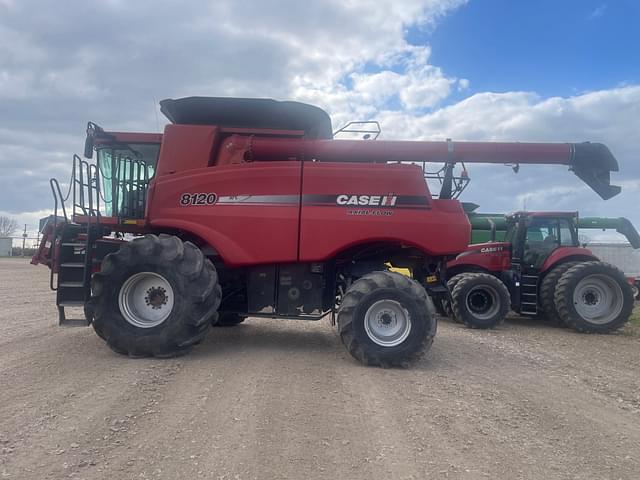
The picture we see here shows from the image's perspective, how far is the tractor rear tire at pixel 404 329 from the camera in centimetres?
635

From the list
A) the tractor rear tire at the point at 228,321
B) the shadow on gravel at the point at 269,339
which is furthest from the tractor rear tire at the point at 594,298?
the tractor rear tire at the point at 228,321

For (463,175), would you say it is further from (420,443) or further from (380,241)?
(420,443)

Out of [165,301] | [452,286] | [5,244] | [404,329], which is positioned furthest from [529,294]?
[5,244]

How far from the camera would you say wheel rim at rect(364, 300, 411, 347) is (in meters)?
6.47

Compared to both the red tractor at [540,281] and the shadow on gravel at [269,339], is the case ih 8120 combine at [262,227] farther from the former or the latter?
the red tractor at [540,281]

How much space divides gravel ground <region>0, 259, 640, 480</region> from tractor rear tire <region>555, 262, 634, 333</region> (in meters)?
3.24

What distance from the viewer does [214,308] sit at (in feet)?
21.5

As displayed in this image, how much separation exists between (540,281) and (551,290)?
56cm

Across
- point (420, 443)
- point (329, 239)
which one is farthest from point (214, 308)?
point (420, 443)

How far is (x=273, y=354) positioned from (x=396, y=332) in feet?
5.53

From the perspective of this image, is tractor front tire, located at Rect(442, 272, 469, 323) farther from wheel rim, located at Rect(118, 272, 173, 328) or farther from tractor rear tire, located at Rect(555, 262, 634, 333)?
wheel rim, located at Rect(118, 272, 173, 328)

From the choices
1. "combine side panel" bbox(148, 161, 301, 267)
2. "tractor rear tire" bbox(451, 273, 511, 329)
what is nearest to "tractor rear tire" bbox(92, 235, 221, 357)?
"combine side panel" bbox(148, 161, 301, 267)

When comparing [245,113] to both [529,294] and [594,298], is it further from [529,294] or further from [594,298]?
[594,298]

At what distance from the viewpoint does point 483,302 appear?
10.8 metres
